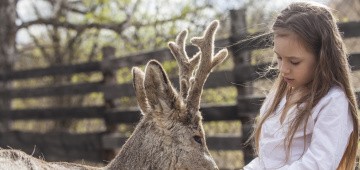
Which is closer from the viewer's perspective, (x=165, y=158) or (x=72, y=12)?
(x=165, y=158)

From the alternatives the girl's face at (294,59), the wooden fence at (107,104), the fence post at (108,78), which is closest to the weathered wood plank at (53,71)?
the wooden fence at (107,104)

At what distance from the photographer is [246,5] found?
7.72 m

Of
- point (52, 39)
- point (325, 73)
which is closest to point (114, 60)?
point (52, 39)

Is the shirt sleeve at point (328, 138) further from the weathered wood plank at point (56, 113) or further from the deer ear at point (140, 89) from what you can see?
the weathered wood plank at point (56, 113)

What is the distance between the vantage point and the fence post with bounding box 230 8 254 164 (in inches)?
248

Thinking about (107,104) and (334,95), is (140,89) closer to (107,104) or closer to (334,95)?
(334,95)

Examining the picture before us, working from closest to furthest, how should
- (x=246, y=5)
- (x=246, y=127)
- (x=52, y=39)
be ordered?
(x=246, y=127) < (x=246, y=5) < (x=52, y=39)

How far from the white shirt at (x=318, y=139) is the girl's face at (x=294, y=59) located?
138 mm

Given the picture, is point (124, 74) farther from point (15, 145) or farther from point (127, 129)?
point (15, 145)

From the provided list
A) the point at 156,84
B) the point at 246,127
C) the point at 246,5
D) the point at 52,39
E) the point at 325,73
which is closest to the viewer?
the point at 325,73

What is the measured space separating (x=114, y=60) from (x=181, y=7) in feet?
3.79

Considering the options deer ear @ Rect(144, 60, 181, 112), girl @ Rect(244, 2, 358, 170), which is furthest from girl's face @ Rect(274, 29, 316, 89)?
deer ear @ Rect(144, 60, 181, 112)

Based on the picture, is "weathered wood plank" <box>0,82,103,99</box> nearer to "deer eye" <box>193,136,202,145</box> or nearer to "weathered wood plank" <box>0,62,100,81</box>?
"weathered wood plank" <box>0,62,100,81</box>

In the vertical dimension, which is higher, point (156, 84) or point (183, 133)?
point (156, 84)
